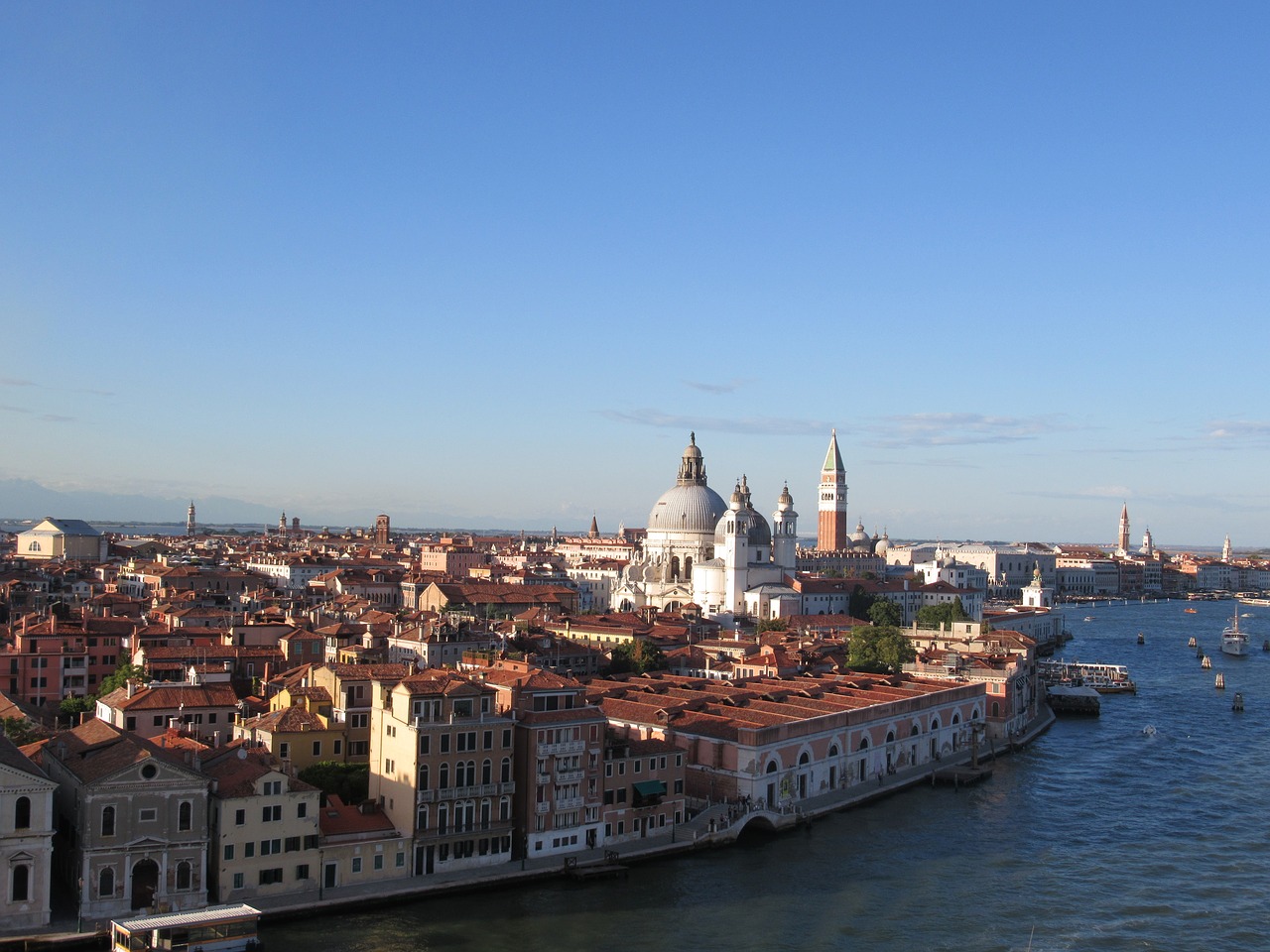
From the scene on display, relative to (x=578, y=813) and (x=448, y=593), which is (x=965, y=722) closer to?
(x=578, y=813)

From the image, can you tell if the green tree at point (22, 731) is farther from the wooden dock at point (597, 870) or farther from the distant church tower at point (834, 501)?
the distant church tower at point (834, 501)

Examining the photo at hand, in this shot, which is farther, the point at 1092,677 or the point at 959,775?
the point at 1092,677

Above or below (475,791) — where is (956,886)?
below

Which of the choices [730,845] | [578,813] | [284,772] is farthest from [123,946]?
[730,845]

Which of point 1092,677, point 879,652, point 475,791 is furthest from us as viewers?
point 1092,677

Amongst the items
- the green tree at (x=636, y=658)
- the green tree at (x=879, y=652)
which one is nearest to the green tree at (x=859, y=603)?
the green tree at (x=879, y=652)

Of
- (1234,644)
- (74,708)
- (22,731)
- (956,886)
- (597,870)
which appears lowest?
(956,886)

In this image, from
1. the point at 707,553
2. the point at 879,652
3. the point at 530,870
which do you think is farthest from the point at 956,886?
the point at 707,553

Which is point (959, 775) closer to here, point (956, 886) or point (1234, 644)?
point (956, 886)

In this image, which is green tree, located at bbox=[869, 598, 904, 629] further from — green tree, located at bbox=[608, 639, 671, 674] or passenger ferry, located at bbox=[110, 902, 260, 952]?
passenger ferry, located at bbox=[110, 902, 260, 952]
